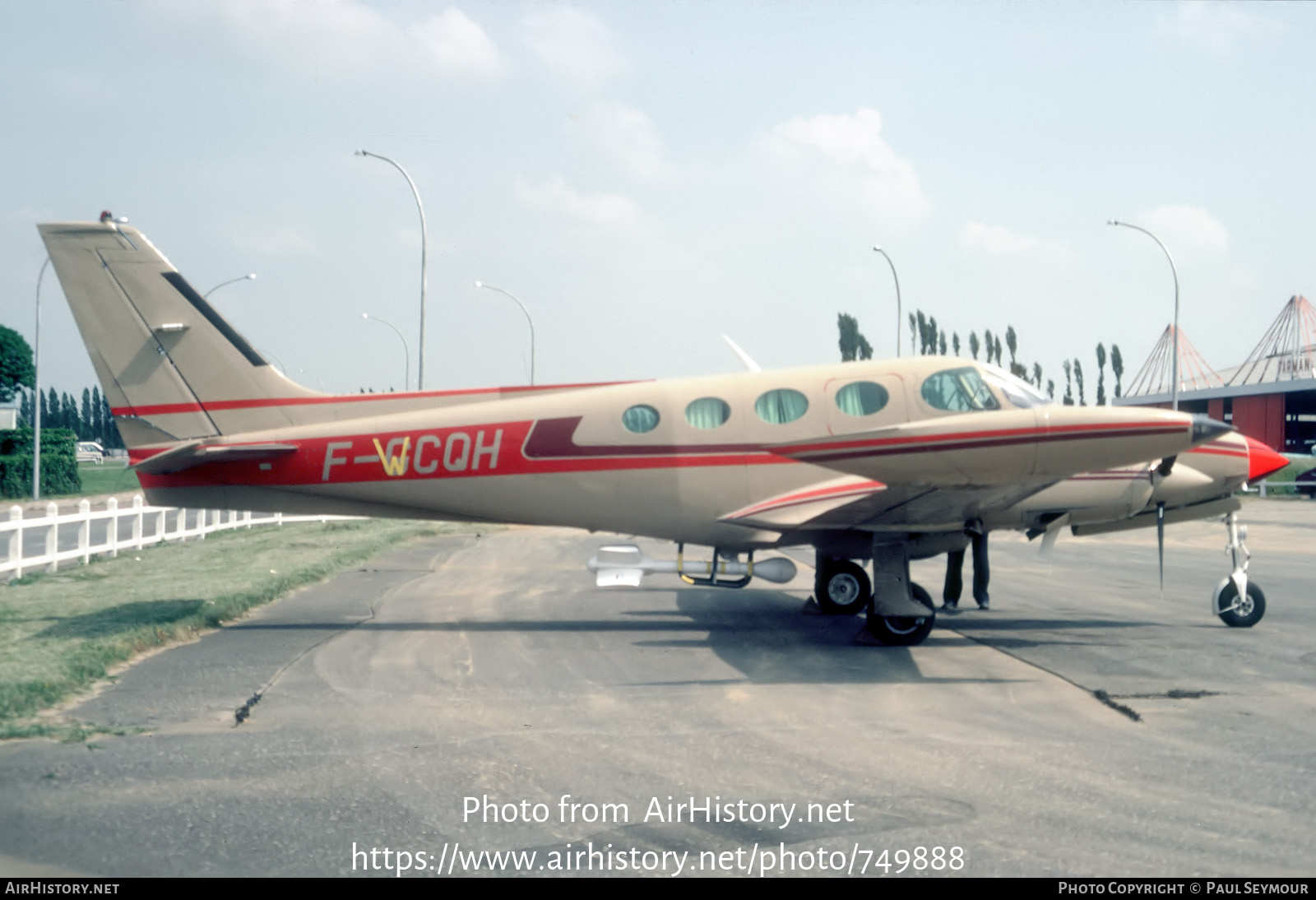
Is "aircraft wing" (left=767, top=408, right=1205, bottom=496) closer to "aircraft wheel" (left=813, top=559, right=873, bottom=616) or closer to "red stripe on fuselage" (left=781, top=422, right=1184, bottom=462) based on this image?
"red stripe on fuselage" (left=781, top=422, right=1184, bottom=462)

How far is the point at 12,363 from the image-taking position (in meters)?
82.8

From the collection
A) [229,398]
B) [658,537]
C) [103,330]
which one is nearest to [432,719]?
[658,537]

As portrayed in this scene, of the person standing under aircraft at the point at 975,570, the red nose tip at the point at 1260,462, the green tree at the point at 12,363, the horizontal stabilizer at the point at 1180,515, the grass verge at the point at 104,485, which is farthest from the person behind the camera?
the green tree at the point at 12,363

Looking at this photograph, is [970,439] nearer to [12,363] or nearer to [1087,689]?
[1087,689]

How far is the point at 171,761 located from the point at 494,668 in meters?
3.75

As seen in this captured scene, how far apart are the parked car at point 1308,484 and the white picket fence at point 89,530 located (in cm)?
4131

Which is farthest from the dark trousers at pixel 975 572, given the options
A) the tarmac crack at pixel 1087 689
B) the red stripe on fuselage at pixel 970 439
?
the red stripe on fuselage at pixel 970 439

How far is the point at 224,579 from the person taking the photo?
16.2m

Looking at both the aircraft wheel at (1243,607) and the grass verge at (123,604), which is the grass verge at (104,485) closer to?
the grass verge at (123,604)

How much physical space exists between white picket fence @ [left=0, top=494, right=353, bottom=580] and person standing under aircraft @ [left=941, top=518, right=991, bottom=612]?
899 centimetres

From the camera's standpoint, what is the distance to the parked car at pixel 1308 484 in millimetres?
43938

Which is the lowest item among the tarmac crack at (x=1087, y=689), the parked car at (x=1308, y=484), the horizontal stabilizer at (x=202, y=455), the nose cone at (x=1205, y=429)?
the tarmac crack at (x=1087, y=689)

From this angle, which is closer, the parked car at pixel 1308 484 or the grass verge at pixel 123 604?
the grass verge at pixel 123 604
